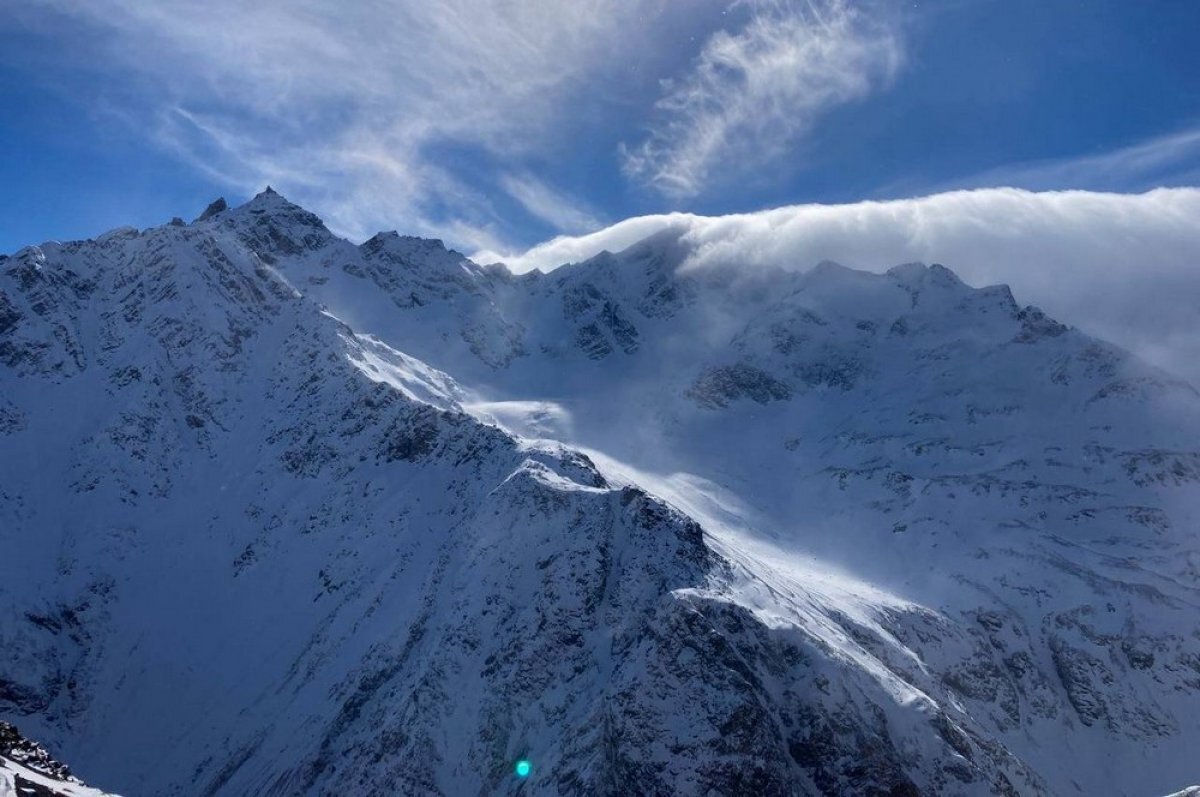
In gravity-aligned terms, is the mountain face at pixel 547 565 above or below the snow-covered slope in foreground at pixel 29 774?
above

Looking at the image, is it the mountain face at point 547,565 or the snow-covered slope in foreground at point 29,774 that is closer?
the snow-covered slope in foreground at point 29,774

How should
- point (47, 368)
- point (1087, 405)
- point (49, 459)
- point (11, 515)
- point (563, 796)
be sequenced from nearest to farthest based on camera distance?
point (563, 796) < point (11, 515) < point (49, 459) < point (47, 368) < point (1087, 405)

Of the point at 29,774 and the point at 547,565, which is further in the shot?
the point at 547,565

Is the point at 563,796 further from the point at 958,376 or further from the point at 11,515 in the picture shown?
the point at 958,376

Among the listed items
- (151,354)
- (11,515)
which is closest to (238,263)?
(151,354)

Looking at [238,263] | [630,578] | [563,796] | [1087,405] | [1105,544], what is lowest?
[563,796]

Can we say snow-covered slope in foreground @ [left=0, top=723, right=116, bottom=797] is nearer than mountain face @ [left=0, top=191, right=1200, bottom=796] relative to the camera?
Yes

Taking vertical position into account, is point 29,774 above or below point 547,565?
below

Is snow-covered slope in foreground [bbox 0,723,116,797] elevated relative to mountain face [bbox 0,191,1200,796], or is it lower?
lower
